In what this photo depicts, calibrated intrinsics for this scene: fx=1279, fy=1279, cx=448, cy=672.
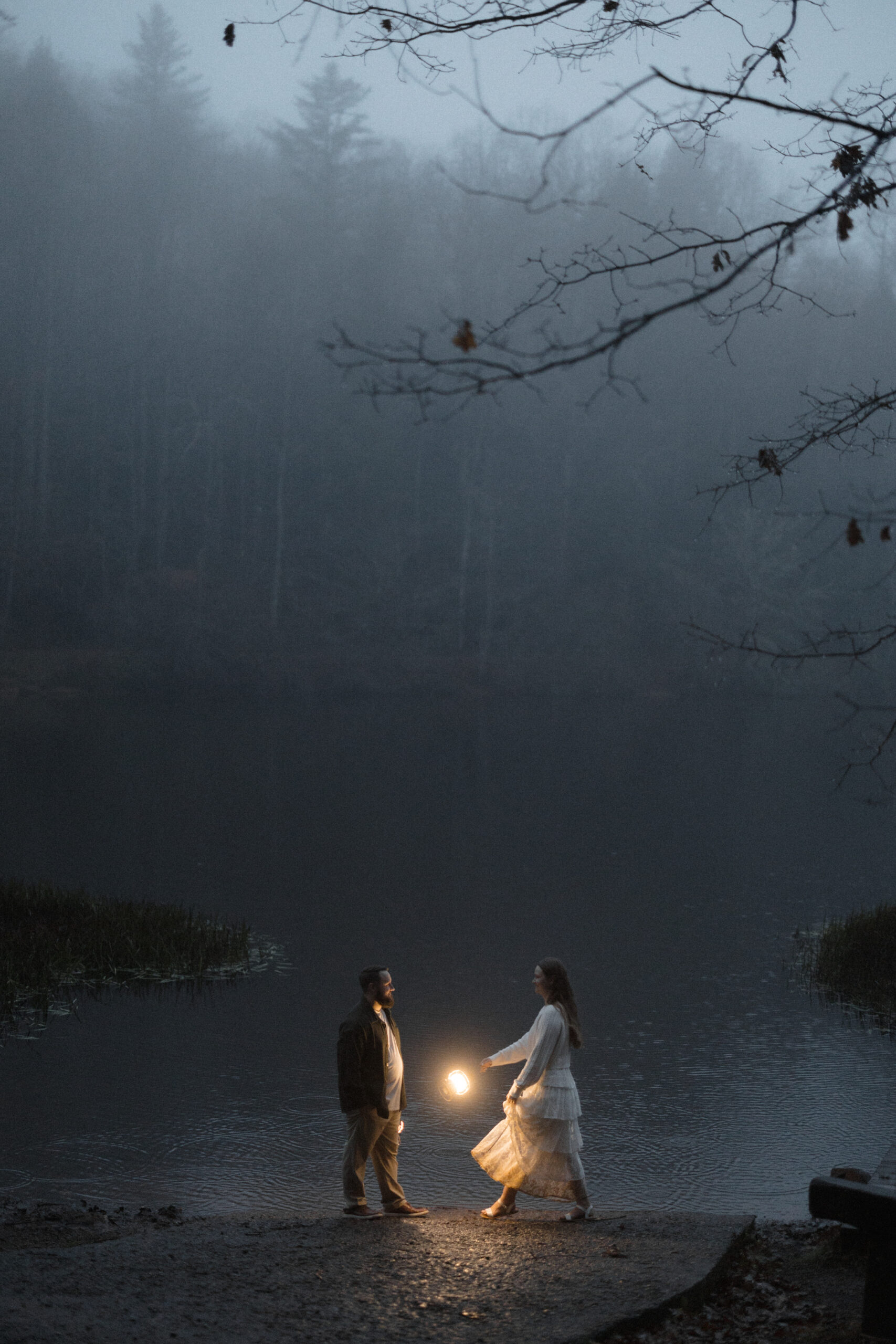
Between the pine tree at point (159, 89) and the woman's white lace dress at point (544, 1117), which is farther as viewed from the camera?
the pine tree at point (159, 89)

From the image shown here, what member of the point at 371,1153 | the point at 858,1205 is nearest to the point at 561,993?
the point at 371,1153

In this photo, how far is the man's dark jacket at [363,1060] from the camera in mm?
7012

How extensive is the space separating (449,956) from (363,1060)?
29.5 feet

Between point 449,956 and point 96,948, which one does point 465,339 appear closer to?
point 96,948

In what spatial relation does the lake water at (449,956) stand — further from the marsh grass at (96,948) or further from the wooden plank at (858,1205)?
the wooden plank at (858,1205)

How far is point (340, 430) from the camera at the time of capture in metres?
58.4

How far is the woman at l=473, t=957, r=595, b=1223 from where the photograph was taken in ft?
22.8

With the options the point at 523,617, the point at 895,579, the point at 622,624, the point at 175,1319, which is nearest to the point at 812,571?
the point at 895,579

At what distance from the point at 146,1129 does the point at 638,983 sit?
6.61 meters

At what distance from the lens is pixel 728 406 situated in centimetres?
6319

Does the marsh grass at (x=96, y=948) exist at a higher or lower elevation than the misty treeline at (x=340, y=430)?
lower

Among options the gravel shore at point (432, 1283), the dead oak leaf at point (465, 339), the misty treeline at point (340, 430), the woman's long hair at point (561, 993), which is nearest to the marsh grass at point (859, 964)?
the gravel shore at point (432, 1283)

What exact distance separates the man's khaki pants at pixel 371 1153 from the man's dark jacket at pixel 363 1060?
0.11m

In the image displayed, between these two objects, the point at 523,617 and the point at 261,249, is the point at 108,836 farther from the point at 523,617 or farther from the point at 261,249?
the point at 261,249
